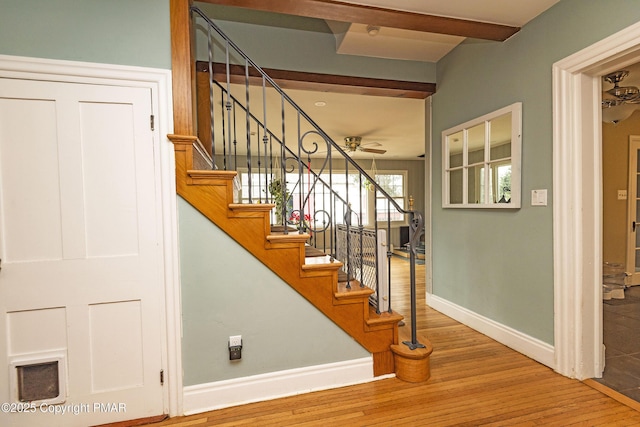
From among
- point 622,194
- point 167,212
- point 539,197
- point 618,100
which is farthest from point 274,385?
point 622,194

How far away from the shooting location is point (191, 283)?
186 cm

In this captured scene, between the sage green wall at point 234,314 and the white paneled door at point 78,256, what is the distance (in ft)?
0.59

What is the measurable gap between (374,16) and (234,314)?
7.25ft

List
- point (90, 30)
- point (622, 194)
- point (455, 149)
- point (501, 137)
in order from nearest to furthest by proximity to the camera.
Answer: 1. point (90, 30)
2. point (501, 137)
3. point (455, 149)
4. point (622, 194)

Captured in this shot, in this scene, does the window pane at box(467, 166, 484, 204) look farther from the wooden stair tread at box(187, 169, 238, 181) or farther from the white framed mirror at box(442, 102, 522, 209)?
the wooden stair tread at box(187, 169, 238, 181)

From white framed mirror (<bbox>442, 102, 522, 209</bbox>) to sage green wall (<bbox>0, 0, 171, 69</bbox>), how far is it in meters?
2.53

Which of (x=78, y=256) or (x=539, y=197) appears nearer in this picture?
(x=78, y=256)

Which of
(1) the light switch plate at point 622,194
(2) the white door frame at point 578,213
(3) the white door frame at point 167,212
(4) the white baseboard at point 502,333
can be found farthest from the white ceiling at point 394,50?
(1) the light switch plate at point 622,194

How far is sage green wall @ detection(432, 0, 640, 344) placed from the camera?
2.10m

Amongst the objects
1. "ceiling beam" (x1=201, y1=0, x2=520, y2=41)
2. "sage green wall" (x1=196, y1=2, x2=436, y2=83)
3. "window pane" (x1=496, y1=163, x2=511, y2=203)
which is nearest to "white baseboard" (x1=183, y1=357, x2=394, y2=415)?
"window pane" (x1=496, y1=163, x2=511, y2=203)

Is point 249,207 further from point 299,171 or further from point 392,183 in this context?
point 392,183

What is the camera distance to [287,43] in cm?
293

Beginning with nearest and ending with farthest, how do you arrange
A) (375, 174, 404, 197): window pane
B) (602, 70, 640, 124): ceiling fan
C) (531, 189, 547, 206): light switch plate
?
(531, 189, 547, 206): light switch plate → (602, 70, 640, 124): ceiling fan → (375, 174, 404, 197): window pane

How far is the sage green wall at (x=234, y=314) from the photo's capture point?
6.11ft
